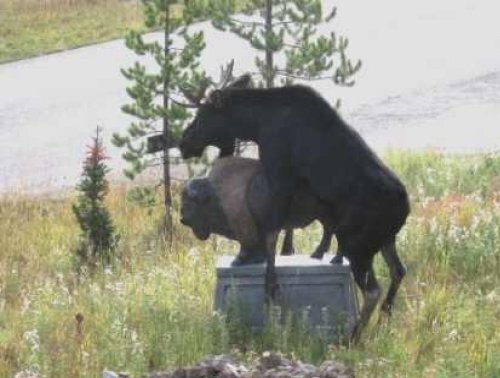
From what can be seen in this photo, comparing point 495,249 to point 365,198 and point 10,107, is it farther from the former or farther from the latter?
point 10,107

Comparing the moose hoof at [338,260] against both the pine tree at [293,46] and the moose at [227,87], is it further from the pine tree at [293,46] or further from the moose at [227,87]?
the pine tree at [293,46]

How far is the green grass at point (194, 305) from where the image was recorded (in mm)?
7379

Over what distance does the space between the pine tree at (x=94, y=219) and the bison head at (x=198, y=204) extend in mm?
1872

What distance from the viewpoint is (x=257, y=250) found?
7926 mm

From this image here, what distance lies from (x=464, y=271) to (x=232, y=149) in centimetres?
180

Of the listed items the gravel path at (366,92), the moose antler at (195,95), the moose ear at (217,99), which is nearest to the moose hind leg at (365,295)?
the moose ear at (217,99)

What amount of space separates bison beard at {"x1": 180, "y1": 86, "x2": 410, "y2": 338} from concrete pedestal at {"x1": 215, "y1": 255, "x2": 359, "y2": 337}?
123 mm

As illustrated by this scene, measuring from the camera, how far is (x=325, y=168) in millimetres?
7508

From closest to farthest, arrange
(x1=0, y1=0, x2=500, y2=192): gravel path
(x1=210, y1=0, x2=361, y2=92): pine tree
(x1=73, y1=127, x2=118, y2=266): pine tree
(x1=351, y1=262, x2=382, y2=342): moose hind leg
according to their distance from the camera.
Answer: (x1=351, y1=262, x2=382, y2=342): moose hind leg, (x1=73, y1=127, x2=118, y2=266): pine tree, (x1=210, y1=0, x2=361, y2=92): pine tree, (x1=0, y1=0, x2=500, y2=192): gravel path

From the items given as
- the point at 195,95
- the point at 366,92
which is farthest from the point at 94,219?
the point at 366,92

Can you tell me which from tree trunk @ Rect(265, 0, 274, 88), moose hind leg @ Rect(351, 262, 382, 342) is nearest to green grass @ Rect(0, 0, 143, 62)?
tree trunk @ Rect(265, 0, 274, 88)

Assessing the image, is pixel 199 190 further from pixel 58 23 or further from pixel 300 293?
pixel 58 23

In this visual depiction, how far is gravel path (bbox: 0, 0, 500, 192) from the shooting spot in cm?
1568

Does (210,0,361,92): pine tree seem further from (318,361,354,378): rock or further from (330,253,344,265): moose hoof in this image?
(318,361,354,378): rock
